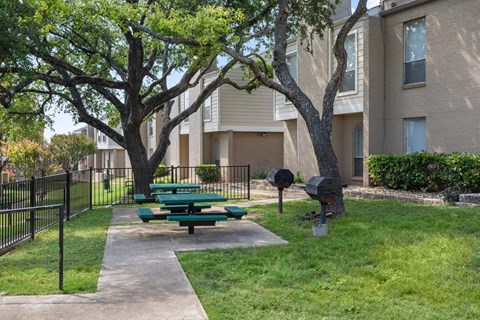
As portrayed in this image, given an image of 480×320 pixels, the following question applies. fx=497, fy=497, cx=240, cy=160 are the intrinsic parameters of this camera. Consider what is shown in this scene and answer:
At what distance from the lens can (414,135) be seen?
51.5ft

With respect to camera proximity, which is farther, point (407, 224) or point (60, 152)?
point (60, 152)

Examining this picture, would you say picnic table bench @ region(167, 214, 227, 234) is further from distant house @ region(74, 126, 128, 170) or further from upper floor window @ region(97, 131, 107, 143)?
upper floor window @ region(97, 131, 107, 143)

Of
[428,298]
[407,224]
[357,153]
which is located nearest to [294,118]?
[357,153]

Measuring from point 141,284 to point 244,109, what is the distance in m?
21.7

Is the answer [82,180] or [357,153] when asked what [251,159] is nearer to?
[357,153]

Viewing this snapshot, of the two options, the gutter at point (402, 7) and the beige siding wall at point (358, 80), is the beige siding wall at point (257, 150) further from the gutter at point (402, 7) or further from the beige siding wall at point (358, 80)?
the gutter at point (402, 7)

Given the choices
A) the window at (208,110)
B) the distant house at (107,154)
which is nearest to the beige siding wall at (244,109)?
the window at (208,110)

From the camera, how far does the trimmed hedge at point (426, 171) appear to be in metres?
12.3

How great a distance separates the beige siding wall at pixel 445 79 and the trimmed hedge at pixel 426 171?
109cm

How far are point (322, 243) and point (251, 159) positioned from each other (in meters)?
19.4

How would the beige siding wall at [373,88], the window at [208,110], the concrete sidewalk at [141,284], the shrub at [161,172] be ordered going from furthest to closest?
the window at [208,110] < the shrub at [161,172] < the beige siding wall at [373,88] < the concrete sidewalk at [141,284]

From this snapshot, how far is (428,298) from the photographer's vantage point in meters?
5.23

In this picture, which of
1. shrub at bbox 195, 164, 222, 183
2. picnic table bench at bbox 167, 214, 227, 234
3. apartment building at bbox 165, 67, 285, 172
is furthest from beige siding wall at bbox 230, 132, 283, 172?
picnic table bench at bbox 167, 214, 227, 234

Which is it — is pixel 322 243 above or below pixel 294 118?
below
